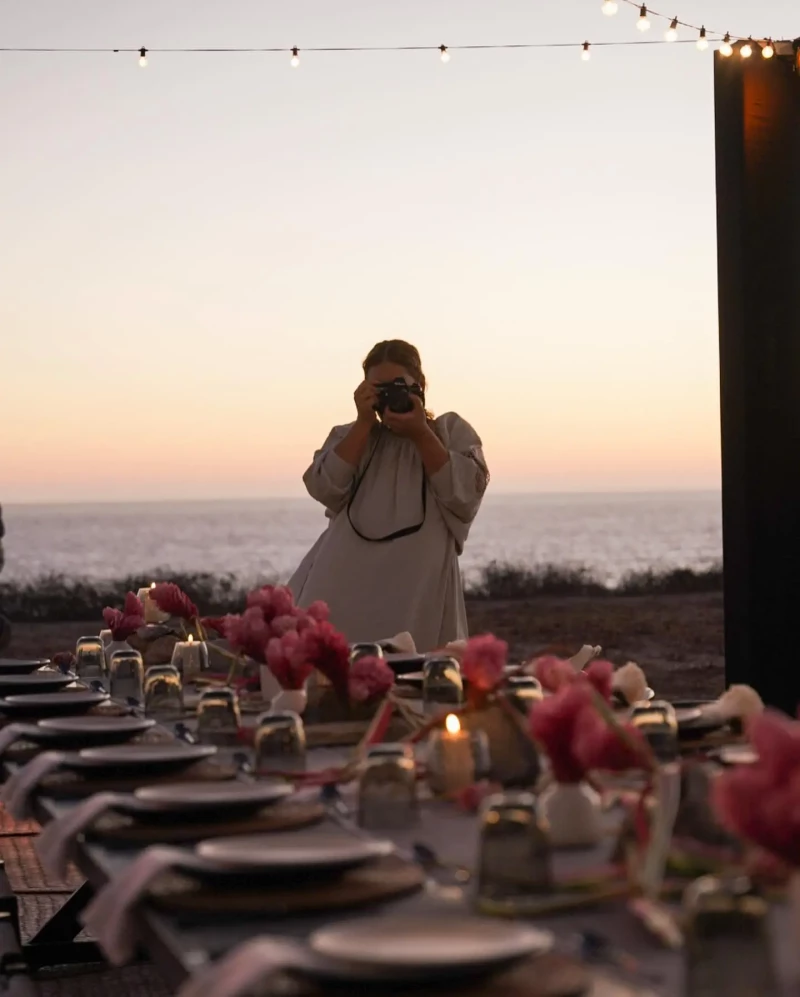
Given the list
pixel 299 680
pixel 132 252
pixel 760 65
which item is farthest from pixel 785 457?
pixel 132 252

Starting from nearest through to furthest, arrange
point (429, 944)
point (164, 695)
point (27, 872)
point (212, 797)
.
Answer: point (429, 944), point (212, 797), point (164, 695), point (27, 872)

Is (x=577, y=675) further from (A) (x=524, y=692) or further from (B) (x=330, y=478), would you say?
(B) (x=330, y=478)

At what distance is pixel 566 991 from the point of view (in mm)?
1019

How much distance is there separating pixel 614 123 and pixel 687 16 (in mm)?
2581

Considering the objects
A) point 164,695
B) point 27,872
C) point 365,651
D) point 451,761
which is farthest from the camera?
point 27,872

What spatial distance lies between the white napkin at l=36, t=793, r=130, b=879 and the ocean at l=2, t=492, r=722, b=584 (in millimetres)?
14057

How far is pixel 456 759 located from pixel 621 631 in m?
9.31

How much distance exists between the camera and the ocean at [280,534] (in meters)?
19.1

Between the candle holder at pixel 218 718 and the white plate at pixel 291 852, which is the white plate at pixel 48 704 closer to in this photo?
the candle holder at pixel 218 718

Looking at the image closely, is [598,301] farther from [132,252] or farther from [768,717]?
[768,717]

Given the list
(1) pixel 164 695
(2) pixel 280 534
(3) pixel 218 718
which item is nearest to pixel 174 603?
(1) pixel 164 695

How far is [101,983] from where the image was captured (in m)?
3.24

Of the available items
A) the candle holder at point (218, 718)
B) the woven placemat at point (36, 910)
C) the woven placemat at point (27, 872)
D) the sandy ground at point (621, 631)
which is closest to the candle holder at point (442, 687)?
the candle holder at point (218, 718)

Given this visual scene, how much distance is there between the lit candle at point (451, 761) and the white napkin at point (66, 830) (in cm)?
38
